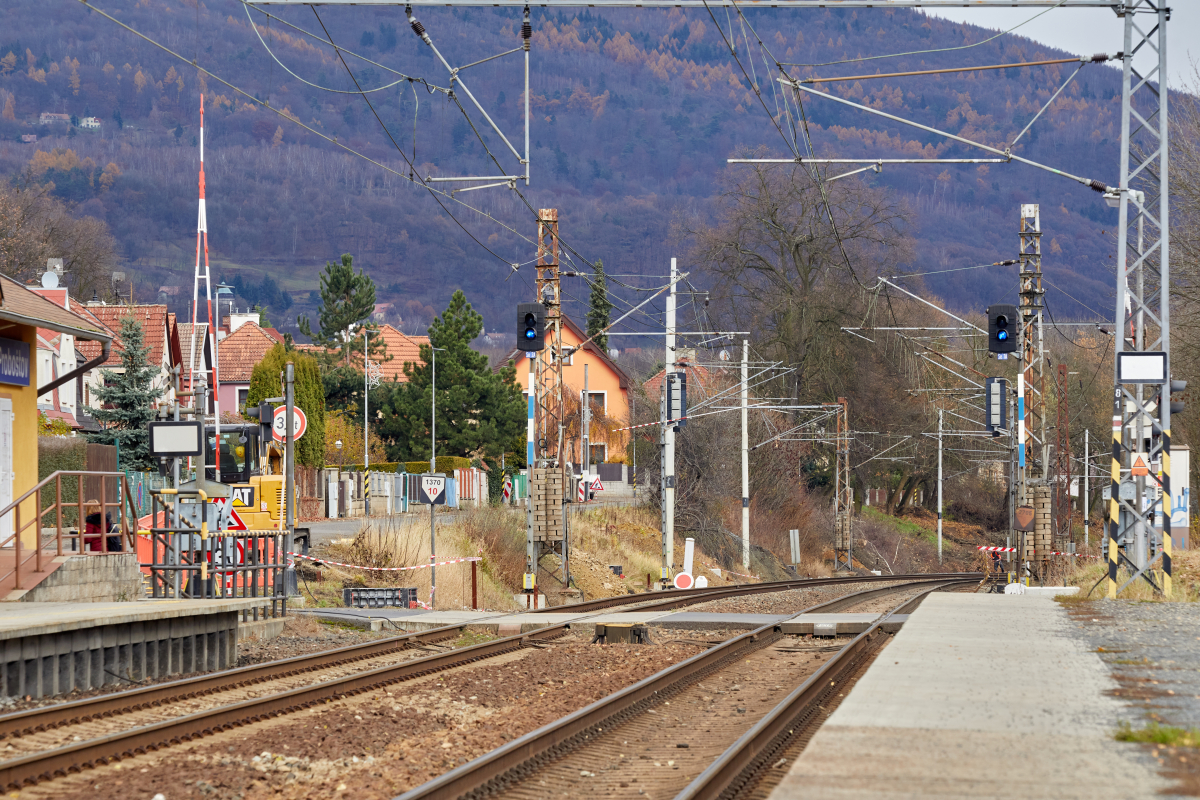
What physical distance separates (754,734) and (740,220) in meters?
55.9

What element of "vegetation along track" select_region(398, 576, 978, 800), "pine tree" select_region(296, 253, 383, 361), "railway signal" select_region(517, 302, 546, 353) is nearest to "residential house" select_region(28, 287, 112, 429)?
"railway signal" select_region(517, 302, 546, 353)

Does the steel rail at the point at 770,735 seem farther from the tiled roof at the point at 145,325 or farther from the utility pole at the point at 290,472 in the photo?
the tiled roof at the point at 145,325

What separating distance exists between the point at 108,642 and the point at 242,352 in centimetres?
7328

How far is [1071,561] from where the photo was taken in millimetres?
38188

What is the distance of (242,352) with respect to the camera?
277ft

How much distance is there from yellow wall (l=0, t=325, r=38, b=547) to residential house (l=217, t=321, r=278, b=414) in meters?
62.8

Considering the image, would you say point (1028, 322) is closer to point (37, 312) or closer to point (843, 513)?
point (37, 312)

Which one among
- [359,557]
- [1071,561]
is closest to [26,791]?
[359,557]

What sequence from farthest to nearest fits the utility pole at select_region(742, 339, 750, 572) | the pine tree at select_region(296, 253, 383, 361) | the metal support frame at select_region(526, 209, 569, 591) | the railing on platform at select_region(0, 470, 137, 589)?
the pine tree at select_region(296, 253, 383, 361) < the utility pole at select_region(742, 339, 750, 572) < the metal support frame at select_region(526, 209, 569, 591) < the railing on platform at select_region(0, 470, 137, 589)

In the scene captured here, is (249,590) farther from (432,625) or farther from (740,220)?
(740,220)

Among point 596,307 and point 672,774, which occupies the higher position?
point 596,307

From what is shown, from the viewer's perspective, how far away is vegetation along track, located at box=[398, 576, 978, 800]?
348 inches

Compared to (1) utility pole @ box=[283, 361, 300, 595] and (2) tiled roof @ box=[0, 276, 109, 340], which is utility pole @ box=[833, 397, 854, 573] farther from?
(2) tiled roof @ box=[0, 276, 109, 340]

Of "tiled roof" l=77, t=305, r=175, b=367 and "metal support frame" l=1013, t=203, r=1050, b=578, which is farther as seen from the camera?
"tiled roof" l=77, t=305, r=175, b=367
